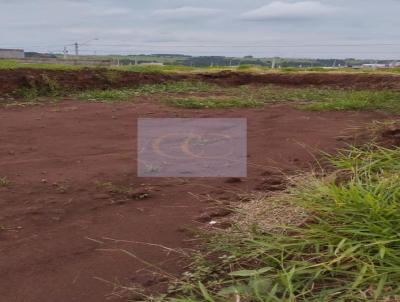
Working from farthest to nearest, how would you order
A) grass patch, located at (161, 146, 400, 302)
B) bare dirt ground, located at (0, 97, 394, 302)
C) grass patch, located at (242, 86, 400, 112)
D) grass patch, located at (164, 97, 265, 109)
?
grass patch, located at (164, 97, 265, 109) < grass patch, located at (242, 86, 400, 112) < bare dirt ground, located at (0, 97, 394, 302) < grass patch, located at (161, 146, 400, 302)

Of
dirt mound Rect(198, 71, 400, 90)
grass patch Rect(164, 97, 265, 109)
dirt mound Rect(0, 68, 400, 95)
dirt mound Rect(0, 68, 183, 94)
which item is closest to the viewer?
grass patch Rect(164, 97, 265, 109)

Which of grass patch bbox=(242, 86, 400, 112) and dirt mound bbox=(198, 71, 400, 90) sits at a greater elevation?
dirt mound bbox=(198, 71, 400, 90)

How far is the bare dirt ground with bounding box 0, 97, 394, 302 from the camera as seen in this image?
258cm

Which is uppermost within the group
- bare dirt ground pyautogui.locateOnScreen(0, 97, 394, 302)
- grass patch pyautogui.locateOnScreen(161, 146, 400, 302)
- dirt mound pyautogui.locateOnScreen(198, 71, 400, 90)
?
dirt mound pyautogui.locateOnScreen(198, 71, 400, 90)

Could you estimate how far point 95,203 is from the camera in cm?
365

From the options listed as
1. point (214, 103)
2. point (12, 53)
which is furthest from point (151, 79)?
point (12, 53)

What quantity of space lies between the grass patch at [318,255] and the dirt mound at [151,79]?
902 centimetres

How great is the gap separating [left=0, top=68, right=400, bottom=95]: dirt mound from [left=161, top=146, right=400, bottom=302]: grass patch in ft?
29.6

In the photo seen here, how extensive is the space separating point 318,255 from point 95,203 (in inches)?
74.6

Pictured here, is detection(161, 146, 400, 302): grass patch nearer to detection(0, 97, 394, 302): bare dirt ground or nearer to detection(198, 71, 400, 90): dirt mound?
detection(0, 97, 394, 302): bare dirt ground

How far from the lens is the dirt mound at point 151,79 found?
1087 centimetres

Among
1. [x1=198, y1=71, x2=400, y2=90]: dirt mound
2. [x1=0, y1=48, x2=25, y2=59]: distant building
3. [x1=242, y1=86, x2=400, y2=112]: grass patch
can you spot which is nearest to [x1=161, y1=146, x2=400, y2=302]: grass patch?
[x1=242, y1=86, x2=400, y2=112]: grass patch

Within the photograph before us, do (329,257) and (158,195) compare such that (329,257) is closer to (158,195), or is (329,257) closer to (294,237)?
(294,237)

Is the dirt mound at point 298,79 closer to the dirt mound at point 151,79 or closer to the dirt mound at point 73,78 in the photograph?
the dirt mound at point 151,79
